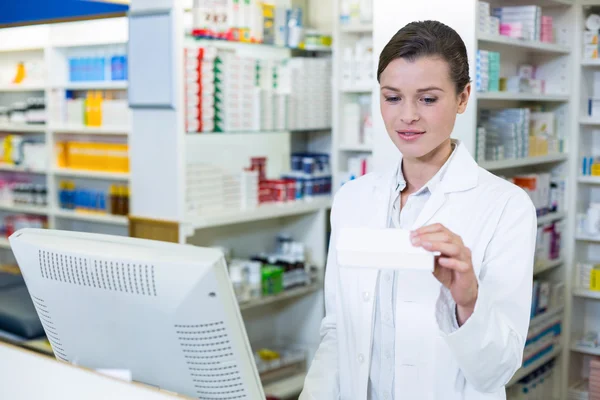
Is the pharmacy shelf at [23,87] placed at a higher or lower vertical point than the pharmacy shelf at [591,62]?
lower

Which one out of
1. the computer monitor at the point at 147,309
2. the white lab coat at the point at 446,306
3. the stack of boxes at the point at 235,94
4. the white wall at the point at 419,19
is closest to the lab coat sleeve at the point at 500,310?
the white lab coat at the point at 446,306

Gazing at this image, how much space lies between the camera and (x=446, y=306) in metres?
1.62

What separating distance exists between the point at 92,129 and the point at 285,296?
2033 mm

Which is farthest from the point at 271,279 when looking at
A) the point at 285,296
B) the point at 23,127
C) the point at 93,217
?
the point at 23,127

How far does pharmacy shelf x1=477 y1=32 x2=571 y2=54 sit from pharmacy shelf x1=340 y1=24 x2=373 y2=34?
93 centimetres

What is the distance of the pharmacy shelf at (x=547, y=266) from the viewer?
4.77 meters

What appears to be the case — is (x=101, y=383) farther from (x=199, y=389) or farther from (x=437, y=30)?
(x=437, y=30)

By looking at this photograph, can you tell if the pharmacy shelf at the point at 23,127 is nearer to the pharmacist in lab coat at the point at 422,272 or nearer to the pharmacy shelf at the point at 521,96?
the pharmacy shelf at the point at 521,96

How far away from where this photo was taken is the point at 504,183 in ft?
6.21

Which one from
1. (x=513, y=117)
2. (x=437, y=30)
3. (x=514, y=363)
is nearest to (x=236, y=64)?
(x=513, y=117)

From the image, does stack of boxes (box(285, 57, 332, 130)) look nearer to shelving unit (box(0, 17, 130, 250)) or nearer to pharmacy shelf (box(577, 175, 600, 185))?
shelving unit (box(0, 17, 130, 250))

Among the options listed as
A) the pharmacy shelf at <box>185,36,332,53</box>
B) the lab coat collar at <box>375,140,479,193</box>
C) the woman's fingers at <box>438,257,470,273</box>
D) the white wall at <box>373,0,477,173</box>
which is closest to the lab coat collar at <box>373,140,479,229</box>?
the lab coat collar at <box>375,140,479,193</box>

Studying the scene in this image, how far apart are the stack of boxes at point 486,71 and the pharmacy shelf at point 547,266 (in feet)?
4.03

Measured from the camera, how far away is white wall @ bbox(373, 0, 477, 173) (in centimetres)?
345
